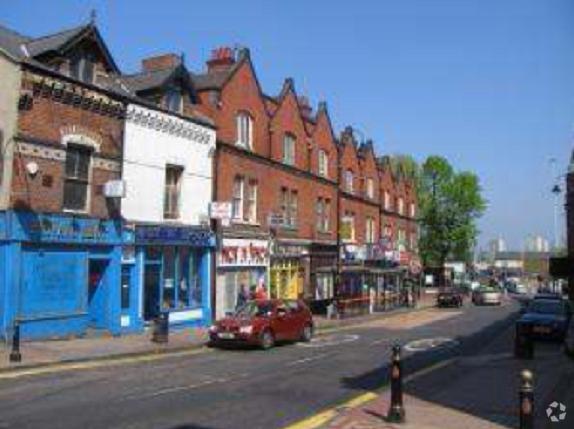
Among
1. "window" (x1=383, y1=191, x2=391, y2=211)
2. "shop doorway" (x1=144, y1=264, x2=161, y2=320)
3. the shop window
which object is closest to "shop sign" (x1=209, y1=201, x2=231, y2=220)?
the shop window

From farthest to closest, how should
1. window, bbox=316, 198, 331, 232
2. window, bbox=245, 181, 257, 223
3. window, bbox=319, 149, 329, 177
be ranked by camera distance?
window, bbox=319, 149, 329, 177 < window, bbox=316, 198, 331, 232 < window, bbox=245, 181, 257, 223

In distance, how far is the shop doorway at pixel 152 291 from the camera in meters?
29.5

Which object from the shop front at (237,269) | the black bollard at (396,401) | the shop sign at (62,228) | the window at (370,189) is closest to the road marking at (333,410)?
the black bollard at (396,401)

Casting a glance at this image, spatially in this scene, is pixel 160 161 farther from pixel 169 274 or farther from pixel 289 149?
pixel 289 149

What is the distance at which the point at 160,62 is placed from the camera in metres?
34.9

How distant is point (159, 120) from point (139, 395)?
647 inches

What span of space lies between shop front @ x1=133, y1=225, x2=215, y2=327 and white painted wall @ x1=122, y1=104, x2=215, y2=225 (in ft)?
2.18

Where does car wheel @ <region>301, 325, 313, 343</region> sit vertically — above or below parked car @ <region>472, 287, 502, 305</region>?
below

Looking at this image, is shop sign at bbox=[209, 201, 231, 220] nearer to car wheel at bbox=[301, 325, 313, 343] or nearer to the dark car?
car wheel at bbox=[301, 325, 313, 343]

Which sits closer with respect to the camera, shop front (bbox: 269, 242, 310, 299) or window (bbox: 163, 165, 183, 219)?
window (bbox: 163, 165, 183, 219)

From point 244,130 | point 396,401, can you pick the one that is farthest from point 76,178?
point 396,401

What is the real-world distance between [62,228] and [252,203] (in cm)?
1403

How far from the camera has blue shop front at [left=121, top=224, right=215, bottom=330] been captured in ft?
92.9

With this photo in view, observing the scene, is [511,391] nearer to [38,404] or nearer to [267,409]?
[267,409]
